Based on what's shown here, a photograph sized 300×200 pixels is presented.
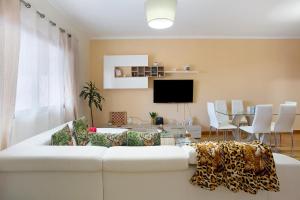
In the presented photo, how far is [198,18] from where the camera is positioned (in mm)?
4137

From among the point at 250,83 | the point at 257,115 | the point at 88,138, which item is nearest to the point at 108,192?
the point at 88,138

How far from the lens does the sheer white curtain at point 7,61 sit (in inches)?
81.6

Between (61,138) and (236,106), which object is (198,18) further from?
(61,138)

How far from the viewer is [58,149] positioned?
1841 millimetres

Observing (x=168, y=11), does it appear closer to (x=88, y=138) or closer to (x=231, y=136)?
(x=88, y=138)

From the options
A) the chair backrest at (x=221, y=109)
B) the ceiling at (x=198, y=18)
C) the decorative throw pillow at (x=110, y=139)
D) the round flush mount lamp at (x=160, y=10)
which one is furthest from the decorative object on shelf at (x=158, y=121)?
the round flush mount lamp at (x=160, y=10)

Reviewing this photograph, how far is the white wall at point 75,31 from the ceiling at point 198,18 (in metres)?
0.11

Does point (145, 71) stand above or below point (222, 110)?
above

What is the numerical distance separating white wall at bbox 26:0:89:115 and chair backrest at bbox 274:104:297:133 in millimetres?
4136

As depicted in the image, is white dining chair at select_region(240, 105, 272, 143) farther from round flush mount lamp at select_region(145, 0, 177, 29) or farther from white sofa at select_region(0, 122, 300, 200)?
round flush mount lamp at select_region(145, 0, 177, 29)

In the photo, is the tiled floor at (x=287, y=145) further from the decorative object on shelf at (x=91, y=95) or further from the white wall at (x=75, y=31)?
the white wall at (x=75, y=31)

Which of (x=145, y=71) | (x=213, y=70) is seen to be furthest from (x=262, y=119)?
(x=145, y=71)

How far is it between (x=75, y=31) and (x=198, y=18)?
2618mm

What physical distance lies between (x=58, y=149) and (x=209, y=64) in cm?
475
